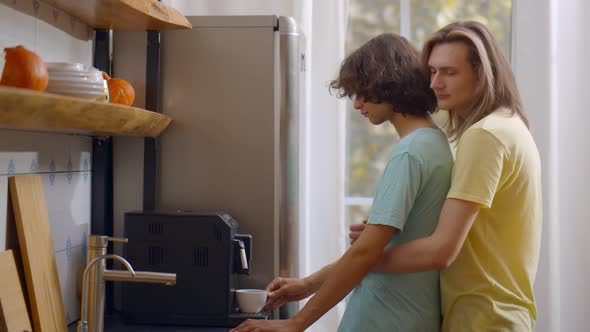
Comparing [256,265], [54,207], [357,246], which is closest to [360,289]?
[357,246]

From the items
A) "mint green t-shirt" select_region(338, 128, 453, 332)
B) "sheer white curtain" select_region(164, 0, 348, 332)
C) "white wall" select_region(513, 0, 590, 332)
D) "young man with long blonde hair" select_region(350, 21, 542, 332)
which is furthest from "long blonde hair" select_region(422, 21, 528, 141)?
"white wall" select_region(513, 0, 590, 332)

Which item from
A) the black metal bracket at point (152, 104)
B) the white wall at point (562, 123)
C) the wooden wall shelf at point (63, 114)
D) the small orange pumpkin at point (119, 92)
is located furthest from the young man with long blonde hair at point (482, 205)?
the white wall at point (562, 123)

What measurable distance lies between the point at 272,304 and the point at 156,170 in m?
0.71

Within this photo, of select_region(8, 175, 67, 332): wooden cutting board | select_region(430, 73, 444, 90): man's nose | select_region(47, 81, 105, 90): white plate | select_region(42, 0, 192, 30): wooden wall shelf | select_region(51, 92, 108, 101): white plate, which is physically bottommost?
select_region(8, 175, 67, 332): wooden cutting board

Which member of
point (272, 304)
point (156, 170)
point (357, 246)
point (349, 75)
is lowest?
point (272, 304)

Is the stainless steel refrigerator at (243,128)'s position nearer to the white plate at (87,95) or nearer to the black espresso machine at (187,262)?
the black espresso machine at (187,262)

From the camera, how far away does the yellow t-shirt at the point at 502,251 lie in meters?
1.50

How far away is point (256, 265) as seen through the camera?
2.26 m

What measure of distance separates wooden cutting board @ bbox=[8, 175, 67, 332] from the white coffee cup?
0.50 metres

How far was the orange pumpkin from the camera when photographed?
4.60 ft

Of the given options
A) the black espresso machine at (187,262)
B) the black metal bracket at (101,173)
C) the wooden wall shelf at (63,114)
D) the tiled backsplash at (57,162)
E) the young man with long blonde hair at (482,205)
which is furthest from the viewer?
the black metal bracket at (101,173)

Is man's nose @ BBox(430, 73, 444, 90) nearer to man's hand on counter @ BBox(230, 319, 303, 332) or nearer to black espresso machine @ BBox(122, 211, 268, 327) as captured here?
man's hand on counter @ BBox(230, 319, 303, 332)

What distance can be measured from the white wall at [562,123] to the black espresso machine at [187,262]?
1679mm

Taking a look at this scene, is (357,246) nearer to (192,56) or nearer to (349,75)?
(349,75)
